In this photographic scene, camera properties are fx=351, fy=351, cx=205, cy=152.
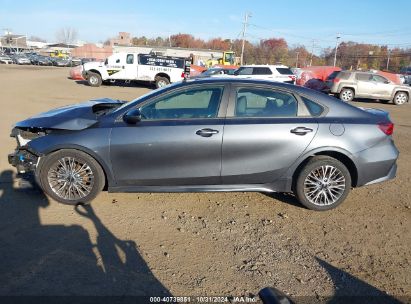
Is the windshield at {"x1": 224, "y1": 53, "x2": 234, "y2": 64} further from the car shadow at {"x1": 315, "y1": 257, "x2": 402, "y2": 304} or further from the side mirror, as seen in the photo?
the car shadow at {"x1": 315, "y1": 257, "x2": 402, "y2": 304}

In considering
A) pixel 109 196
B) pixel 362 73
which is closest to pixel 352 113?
pixel 109 196

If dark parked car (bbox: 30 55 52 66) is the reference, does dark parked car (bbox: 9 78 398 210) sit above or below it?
below

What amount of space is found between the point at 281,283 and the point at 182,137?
1899mm

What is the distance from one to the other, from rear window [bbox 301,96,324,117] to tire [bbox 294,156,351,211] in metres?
0.54

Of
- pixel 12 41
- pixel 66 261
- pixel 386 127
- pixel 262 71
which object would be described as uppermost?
pixel 12 41

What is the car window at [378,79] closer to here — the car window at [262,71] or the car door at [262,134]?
the car window at [262,71]

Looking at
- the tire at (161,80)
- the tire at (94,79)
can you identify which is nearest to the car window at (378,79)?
the tire at (161,80)

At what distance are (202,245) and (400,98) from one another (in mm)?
19129

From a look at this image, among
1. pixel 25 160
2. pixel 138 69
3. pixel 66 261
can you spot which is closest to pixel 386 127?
pixel 66 261

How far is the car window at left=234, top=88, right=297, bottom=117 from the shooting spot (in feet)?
13.8

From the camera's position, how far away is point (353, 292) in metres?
2.88

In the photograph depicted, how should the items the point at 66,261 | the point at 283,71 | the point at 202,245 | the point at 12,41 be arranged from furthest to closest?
the point at 12,41 → the point at 283,71 → the point at 202,245 → the point at 66,261

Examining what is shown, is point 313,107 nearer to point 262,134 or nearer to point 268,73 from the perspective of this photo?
point 262,134

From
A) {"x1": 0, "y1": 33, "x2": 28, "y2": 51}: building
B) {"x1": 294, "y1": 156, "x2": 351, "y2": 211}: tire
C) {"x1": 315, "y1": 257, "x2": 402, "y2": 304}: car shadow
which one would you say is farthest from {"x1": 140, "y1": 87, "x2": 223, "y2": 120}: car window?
{"x1": 0, "y1": 33, "x2": 28, "y2": 51}: building
